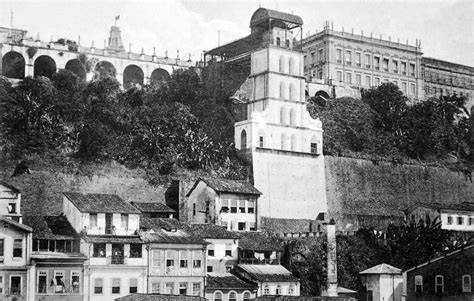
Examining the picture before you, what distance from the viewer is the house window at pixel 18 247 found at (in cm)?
4632

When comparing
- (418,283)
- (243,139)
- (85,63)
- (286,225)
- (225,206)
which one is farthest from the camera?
(85,63)

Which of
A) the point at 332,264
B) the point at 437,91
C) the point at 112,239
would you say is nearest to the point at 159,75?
the point at 437,91

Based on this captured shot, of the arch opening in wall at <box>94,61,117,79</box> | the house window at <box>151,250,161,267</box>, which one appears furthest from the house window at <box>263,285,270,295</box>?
the arch opening in wall at <box>94,61,117,79</box>

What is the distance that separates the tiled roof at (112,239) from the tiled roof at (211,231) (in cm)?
519

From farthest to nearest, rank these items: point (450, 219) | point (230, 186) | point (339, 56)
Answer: point (339, 56) < point (450, 219) < point (230, 186)

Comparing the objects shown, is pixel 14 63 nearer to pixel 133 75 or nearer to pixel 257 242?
pixel 133 75

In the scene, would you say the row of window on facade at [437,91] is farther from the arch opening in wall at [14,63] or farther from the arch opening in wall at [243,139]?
the arch opening in wall at [14,63]

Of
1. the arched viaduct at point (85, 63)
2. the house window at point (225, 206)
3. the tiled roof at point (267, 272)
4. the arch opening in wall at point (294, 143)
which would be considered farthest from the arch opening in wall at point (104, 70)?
the tiled roof at point (267, 272)

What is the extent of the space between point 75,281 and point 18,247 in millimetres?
3805

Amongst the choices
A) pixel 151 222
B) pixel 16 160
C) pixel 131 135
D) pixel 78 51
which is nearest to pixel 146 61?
pixel 78 51

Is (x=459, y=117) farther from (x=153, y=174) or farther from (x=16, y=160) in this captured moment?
(x=16, y=160)

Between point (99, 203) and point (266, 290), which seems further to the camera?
point (266, 290)

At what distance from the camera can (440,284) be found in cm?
4875

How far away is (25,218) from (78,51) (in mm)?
32384
